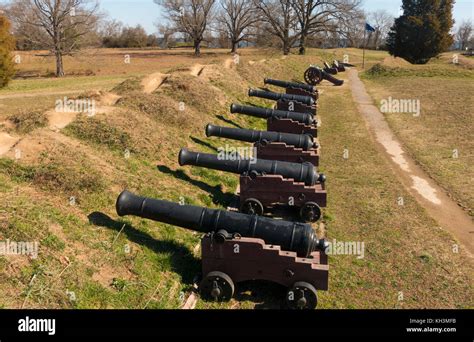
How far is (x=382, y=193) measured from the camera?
35.3 ft

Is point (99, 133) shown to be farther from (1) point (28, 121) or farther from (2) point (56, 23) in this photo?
(2) point (56, 23)

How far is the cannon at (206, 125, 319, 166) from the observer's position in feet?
36.0

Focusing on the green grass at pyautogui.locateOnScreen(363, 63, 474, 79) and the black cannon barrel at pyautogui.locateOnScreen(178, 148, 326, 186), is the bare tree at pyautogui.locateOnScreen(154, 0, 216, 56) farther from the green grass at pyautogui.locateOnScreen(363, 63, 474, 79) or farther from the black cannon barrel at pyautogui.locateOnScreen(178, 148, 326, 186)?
the black cannon barrel at pyautogui.locateOnScreen(178, 148, 326, 186)

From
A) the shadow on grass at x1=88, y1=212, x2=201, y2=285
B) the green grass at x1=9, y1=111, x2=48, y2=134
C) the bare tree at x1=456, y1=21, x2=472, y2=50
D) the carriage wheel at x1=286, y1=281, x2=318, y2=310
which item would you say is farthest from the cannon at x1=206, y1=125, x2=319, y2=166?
the bare tree at x1=456, y1=21, x2=472, y2=50

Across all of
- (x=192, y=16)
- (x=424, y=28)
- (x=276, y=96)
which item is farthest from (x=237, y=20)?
(x=276, y=96)

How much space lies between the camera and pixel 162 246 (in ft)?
23.4

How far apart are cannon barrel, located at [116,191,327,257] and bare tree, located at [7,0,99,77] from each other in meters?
37.3

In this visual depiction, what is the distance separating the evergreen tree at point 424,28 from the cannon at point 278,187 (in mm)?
41260

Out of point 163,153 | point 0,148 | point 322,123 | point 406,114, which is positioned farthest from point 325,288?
point 406,114

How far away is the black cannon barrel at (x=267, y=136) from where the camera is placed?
11312mm

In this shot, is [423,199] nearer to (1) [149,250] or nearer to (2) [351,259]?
(2) [351,259]

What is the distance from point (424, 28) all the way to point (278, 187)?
42231 mm

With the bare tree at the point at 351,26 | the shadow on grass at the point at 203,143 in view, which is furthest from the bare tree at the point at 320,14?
the shadow on grass at the point at 203,143
